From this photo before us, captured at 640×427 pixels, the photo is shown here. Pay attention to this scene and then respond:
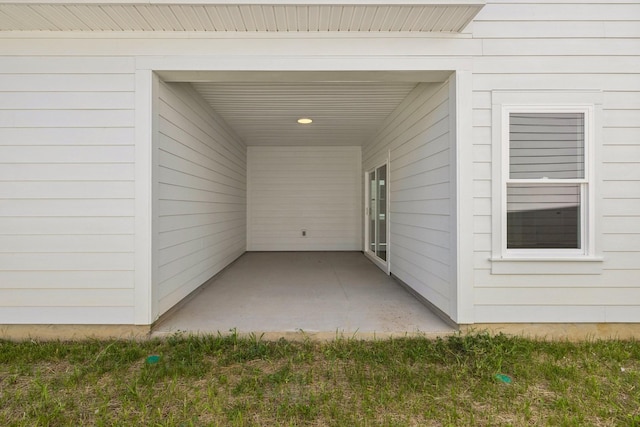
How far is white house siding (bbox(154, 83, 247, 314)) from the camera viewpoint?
10.6 feet

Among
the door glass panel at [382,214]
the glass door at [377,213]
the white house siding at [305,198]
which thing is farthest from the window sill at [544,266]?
the white house siding at [305,198]

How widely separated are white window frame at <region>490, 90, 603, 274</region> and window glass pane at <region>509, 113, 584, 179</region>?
0.05 metres

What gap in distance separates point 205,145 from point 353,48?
2502mm

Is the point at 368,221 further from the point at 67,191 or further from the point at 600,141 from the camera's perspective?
the point at 67,191

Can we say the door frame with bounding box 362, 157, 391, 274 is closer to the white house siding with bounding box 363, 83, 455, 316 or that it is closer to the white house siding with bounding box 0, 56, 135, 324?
the white house siding with bounding box 363, 83, 455, 316

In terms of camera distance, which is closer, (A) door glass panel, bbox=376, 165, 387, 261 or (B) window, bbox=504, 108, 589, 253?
(B) window, bbox=504, 108, 589, 253

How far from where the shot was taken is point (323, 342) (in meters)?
2.92

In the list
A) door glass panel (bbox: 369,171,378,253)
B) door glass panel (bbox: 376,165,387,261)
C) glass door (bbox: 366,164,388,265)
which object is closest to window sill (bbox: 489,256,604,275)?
glass door (bbox: 366,164,388,265)

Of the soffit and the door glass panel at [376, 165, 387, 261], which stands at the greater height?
the soffit

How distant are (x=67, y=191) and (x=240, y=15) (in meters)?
2.13

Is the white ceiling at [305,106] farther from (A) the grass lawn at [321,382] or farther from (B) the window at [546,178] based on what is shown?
(A) the grass lawn at [321,382]

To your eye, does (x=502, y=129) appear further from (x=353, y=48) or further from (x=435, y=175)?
(x=353, y=48)

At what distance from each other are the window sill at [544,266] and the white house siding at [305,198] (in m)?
5.02

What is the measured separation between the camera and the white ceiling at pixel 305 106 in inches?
152
